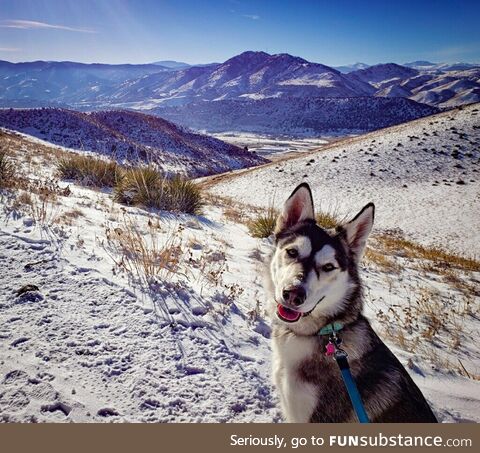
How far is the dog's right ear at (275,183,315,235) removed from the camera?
350 centimetres

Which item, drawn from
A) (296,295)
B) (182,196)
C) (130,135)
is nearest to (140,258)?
(296,295)

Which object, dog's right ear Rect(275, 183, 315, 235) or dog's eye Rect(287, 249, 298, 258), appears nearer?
dog's eye Rect(287, 249, 298, 258)

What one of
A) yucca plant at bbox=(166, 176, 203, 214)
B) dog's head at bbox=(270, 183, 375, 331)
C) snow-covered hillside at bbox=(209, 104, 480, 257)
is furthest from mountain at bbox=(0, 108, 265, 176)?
dog's head at bbox=(270, 183, 375, 331)

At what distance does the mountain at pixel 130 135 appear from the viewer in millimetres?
46688

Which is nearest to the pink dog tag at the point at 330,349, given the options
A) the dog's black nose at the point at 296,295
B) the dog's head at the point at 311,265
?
the dog's head at the point at 311,265

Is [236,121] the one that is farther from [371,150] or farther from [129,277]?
[129,277]

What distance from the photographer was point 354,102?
138m

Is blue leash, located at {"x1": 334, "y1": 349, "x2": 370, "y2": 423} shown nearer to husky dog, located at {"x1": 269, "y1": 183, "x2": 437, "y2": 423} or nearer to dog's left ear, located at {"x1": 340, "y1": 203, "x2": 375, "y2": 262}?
husky dog, located at {"x1": 269, "y1": 183, "x2": 437, "y2": 423}

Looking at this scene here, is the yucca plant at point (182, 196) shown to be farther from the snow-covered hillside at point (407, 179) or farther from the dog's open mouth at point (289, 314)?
the snow-covered hillside at point (407, 179)

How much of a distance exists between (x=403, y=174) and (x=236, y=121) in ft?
471

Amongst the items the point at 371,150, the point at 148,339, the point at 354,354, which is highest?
the point at 371,150

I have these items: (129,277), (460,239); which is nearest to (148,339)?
(129,277)

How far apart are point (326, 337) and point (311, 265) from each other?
2.23 feet
